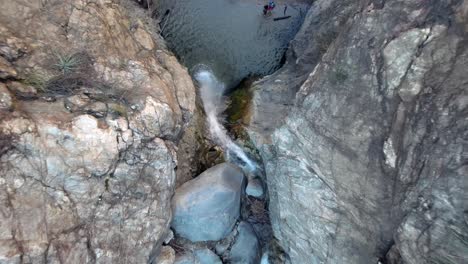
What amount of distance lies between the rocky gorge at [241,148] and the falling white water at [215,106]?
0.57 feet

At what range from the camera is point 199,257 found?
28.1ft

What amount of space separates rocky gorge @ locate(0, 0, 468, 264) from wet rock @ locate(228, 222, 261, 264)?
1.3 inches

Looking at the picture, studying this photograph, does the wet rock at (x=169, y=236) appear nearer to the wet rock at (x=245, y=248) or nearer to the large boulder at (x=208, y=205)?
the large boulder at (x=208, y=205)

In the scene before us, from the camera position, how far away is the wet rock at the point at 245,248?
8820mm

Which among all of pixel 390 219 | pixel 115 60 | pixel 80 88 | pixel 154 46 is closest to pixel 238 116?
pixel 154 46

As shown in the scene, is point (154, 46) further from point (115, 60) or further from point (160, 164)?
point (160, 164)

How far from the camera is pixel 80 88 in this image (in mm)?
6691

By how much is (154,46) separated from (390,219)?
635 centimetres

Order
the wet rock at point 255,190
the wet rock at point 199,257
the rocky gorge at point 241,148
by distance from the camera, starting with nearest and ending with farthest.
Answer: the rocky gorge at point 241,148 < the wet rock at point 199,257 < the wet rock at point 255,190

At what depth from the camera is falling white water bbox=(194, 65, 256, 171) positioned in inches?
379

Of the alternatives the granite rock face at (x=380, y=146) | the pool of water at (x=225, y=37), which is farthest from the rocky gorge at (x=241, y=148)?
the pool of water at (x=225, y=37)

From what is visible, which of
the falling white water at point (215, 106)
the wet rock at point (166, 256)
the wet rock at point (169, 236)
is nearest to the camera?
the wet rock at point (166, 256)

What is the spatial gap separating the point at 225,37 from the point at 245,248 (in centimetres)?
578

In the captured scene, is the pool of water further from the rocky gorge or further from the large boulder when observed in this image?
the large boulder
